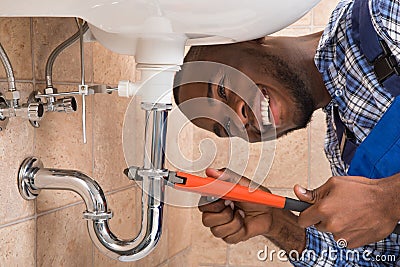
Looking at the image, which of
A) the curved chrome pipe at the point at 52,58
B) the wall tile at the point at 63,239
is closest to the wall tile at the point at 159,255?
the wall tile at the point at 63,239

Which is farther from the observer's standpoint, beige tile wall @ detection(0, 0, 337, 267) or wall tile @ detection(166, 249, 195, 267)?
wall tile @ detection(166, 249, 195, 267)

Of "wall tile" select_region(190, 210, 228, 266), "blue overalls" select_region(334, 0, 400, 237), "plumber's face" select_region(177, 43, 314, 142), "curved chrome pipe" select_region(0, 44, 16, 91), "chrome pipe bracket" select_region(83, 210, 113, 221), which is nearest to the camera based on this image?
"curved chrome pipe" select_region(0, 44, 16, 91)

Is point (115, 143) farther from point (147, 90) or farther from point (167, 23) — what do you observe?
point (167, 23)

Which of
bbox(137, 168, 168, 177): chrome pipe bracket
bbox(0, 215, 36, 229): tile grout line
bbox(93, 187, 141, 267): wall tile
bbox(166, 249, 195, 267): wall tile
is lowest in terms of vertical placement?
bbox(166, 249, 195, 267): wall tile

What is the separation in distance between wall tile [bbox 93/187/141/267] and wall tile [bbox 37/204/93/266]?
0.23ft

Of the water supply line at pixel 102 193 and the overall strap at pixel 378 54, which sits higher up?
the overall strap at pixel 378 54

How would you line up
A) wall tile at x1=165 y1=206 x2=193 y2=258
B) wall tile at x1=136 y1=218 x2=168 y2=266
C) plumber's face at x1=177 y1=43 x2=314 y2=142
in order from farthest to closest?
wall tile at x1=165 y1=206 x2=193 y2=258, wall tile at x1=136 y1=218 x2=168 y2=266, plumber's face at x1=177 y1=43 x2=314 y2=142

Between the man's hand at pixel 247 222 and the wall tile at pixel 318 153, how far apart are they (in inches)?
14.0

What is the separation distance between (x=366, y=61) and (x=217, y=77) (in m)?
0.25

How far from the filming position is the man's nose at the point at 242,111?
1151mm

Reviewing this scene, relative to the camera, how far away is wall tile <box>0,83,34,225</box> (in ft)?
2.94

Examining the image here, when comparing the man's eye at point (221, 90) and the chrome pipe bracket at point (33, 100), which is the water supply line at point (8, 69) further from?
the man's eye at point (221, 90)

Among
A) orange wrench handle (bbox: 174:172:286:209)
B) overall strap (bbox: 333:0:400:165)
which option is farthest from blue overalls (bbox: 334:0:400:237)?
orange wrench handle (bbox: 174:172:286:209)

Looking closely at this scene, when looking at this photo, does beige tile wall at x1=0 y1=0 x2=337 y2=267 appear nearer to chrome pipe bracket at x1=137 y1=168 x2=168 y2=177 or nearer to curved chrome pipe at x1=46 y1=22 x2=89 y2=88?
curved chrome pipe at x1=46 y1=22 x2=89 y2=88
